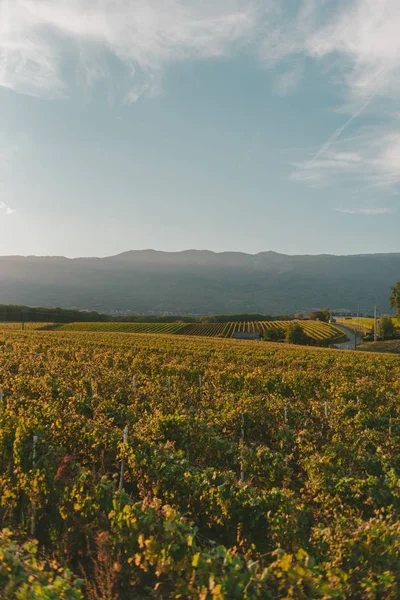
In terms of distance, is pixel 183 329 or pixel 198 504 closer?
pixel 198 504

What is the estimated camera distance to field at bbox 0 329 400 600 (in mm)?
4793

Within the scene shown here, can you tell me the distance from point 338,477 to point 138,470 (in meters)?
3.97

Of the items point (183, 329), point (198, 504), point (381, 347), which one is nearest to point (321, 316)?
→ point (381, 347)

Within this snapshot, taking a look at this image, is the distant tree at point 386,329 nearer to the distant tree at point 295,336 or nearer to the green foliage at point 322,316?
the distant tree at point 295,336

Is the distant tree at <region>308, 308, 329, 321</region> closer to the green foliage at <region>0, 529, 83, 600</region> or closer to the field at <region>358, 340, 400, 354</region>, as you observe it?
the field at <region>358, 340, 400, 354</region>

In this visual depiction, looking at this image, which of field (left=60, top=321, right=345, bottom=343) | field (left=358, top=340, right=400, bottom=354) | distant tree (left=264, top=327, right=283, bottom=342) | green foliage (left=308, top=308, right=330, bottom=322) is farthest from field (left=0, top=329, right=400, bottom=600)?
green foliage (left=308, top=308, right=330, bottom=322)

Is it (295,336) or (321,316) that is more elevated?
(321,316)

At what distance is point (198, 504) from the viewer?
24.1 ft

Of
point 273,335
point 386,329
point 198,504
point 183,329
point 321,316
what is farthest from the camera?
point 321,316

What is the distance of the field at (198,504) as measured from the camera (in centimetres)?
479

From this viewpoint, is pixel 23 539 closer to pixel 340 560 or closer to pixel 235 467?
pixel 235 467

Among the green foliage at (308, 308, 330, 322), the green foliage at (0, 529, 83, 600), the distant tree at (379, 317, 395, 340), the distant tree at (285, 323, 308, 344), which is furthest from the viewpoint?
the green foliage at (308, 308, 330, 322)

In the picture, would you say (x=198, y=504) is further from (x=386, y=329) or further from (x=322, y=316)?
(x=322, y=316)

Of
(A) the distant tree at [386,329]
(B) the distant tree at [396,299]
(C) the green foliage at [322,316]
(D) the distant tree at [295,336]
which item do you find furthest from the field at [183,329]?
(C) the green foliage at [322,316]
